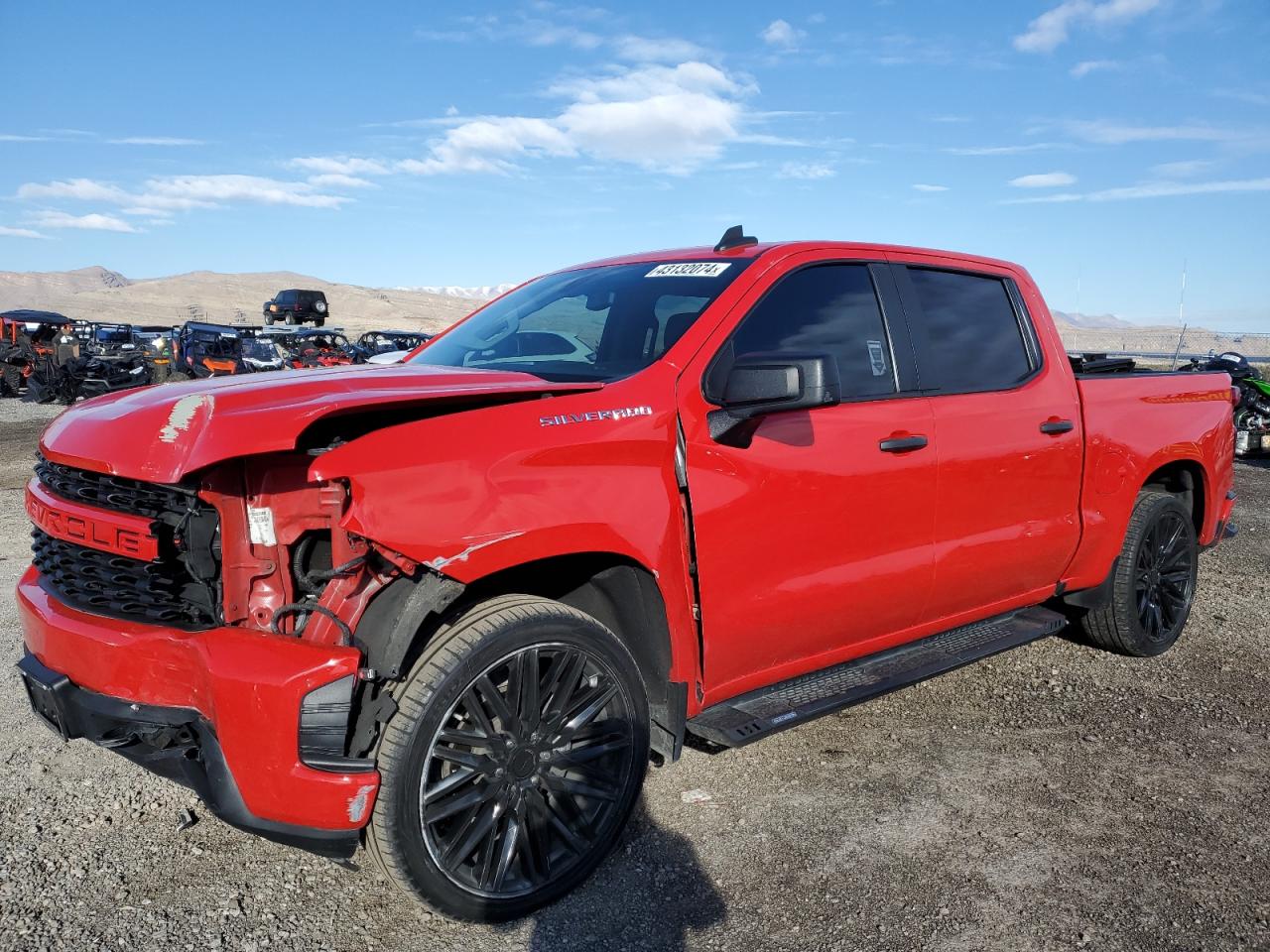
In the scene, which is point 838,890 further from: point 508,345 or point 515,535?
point 508,345

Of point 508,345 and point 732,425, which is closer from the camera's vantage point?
point 732,425

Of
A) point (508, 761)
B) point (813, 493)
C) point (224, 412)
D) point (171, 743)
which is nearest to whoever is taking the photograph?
point (224, 412)

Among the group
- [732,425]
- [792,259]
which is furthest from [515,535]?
[792,259]

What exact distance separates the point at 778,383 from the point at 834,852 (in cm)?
152

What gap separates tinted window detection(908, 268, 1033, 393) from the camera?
3961 mm

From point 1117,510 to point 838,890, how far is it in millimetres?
2610

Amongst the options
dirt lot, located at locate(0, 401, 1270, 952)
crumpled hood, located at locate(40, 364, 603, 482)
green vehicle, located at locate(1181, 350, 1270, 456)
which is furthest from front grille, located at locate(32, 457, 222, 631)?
green vehicle, located at locate(1181, 350, 1270, 456)

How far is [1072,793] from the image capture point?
142 inches

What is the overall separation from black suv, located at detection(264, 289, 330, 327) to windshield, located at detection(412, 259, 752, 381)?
39004mm

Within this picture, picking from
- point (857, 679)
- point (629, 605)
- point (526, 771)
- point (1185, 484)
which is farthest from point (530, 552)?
point (1185, 484)

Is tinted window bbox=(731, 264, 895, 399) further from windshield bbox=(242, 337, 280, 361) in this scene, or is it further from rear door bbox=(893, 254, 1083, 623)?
windshield bbox=(242, 337, 280, 361)

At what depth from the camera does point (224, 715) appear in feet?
7.95

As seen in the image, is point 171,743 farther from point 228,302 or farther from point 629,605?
point 228,302

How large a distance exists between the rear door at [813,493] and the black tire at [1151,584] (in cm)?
157
